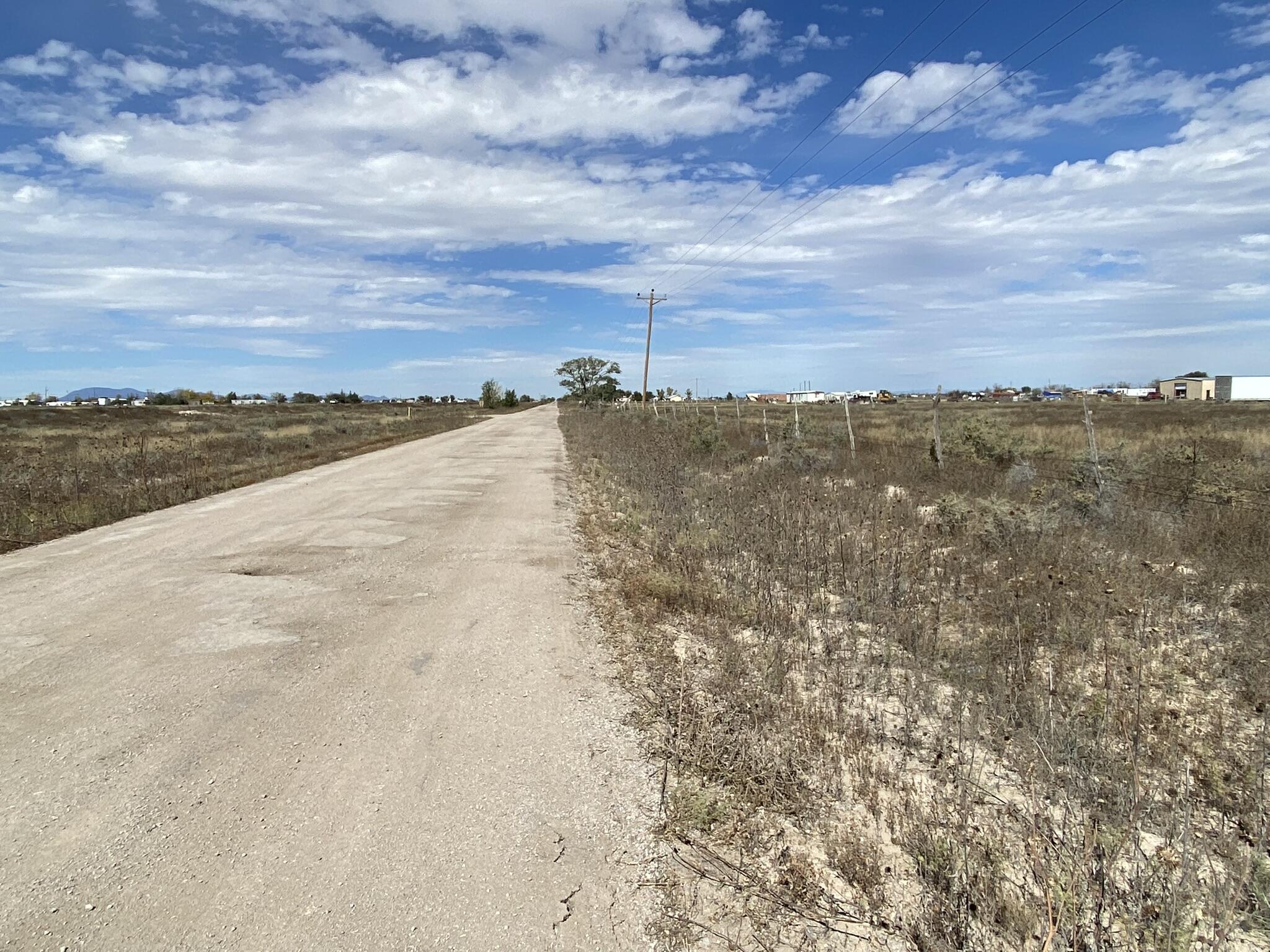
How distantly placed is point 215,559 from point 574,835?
22.0 feet

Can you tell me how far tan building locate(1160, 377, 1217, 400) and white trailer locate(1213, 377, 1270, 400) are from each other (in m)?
0.82

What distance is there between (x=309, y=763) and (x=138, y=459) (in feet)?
60.9

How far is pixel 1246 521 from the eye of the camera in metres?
7.66

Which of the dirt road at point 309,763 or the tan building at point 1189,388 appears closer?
the dirt road at point 309,763

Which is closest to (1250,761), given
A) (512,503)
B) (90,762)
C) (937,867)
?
(937,867)

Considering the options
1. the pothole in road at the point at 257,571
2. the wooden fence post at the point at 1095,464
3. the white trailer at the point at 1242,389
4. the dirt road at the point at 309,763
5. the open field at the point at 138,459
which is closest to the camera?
the dirt road at the point at 309,763

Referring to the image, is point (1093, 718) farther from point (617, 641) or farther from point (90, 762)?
point (90, 762)

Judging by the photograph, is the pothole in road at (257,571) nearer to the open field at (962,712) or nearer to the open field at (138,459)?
the open field at (962,712)

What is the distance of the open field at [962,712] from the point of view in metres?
2.65

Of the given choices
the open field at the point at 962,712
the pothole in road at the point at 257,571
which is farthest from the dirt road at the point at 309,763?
the open field at the point at 962,712

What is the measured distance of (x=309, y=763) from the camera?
3.62 meters

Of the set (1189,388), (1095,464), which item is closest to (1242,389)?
(1189,388)

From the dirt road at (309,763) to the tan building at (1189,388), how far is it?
3731 inches

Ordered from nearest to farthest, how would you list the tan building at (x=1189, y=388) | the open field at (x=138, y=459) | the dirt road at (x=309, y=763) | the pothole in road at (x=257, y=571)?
the dirt road at (x=309, y=763)
the pothole in road at (x=257, y=571)
the open field at (x=138, y=459)
the tan building at (x=1189, y=388)
